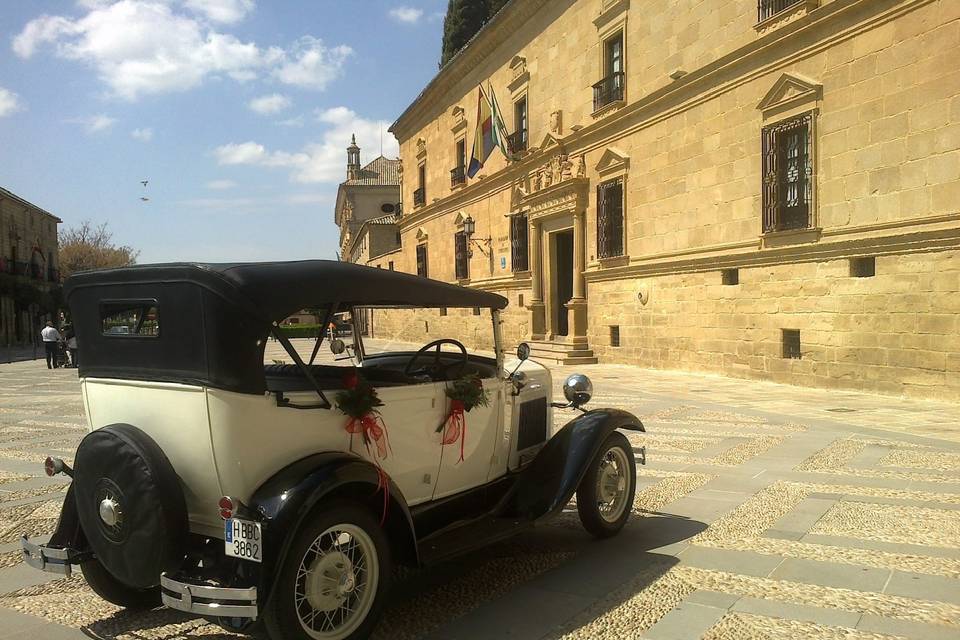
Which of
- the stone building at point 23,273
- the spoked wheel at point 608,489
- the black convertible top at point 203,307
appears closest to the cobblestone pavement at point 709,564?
the spoked wheel at point 608,489

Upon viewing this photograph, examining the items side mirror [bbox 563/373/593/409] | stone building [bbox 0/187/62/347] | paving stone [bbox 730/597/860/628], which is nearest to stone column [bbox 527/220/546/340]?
side mirror [bbox 563/373/593/409]

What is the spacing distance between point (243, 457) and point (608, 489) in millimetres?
2563

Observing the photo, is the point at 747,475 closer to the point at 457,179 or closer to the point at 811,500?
the point at 811,500

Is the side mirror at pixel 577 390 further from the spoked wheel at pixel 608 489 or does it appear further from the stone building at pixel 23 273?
the stone building at pixel 23 273

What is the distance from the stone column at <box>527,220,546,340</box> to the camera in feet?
66.8

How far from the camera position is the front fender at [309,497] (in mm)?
2719

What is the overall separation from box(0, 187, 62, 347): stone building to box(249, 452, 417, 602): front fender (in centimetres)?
4399

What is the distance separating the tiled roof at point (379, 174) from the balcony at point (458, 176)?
37372mm

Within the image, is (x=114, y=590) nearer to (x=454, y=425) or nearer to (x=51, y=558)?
(x=51, y=558)

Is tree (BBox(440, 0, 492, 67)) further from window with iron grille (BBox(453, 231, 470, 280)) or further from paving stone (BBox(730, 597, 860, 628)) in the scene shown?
paving stone (BBox(730, 597, 860, 628))

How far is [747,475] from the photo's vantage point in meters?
6.03

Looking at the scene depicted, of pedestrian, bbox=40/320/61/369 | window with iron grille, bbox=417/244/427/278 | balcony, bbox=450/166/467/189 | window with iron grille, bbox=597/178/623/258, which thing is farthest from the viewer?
window with iron grille, bbox=417/244/427/278

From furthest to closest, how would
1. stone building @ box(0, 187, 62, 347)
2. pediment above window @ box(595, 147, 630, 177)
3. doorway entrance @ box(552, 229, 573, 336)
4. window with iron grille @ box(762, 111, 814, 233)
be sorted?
stone building @ box(0, 187, 62, 347) < doorway entrance @ box(552, 229, 573, 336) < pediment above window @ box(595, 147, 630, 177) < window with iron grille @ box(762, 111, 814, 233)

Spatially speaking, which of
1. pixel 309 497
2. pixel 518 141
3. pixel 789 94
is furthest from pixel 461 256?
pixel 309 497
